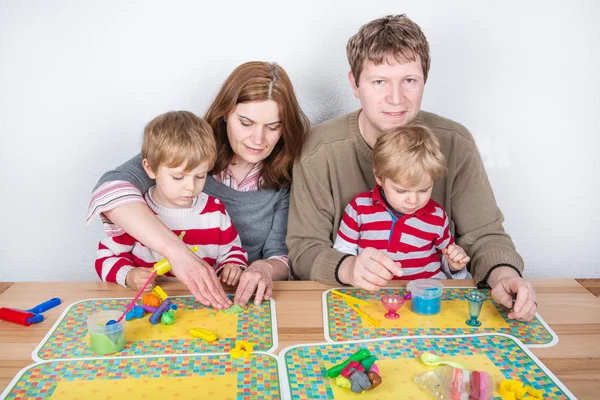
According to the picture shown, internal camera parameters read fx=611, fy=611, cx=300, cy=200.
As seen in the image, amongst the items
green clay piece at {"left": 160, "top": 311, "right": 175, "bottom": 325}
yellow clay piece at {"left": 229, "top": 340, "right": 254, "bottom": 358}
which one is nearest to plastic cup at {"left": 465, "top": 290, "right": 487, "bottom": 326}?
yellow clay piece at {"left": 229, "top": 340, "right": 254, "bottom": 358}

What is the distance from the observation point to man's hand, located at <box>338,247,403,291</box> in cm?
137

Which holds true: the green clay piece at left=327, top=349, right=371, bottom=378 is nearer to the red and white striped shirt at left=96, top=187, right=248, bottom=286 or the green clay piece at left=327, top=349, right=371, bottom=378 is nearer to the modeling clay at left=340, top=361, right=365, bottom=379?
the modeling clay at left=340, top=361, right=365, bottom=379

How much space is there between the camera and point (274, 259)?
5.84ft

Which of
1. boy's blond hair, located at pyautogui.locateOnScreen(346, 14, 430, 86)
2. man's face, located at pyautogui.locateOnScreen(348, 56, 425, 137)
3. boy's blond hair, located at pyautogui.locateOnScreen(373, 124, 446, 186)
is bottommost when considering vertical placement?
boy's blond hair, located at pyautogui.locateOnScreen(373, 124, 446, 186)

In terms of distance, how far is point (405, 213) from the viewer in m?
1.60

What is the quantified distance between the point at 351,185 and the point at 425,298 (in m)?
0.53

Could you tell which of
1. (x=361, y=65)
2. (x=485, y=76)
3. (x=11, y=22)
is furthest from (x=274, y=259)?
(x=11, y=22)

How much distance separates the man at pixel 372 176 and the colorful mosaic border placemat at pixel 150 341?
259mm

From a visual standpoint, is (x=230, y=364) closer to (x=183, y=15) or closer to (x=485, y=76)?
(x=183, y=15)

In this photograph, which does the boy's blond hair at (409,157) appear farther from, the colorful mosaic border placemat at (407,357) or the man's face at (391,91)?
the colorful mosaic border placemat at (407,357)

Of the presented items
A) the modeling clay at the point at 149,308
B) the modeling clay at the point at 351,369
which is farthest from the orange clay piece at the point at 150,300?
the modeling clay at the point at 351,369

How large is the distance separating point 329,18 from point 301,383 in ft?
4.17

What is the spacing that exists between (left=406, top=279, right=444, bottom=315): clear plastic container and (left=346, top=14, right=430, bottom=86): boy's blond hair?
0.59m

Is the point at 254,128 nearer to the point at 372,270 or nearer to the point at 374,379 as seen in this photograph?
the point at 372,270
